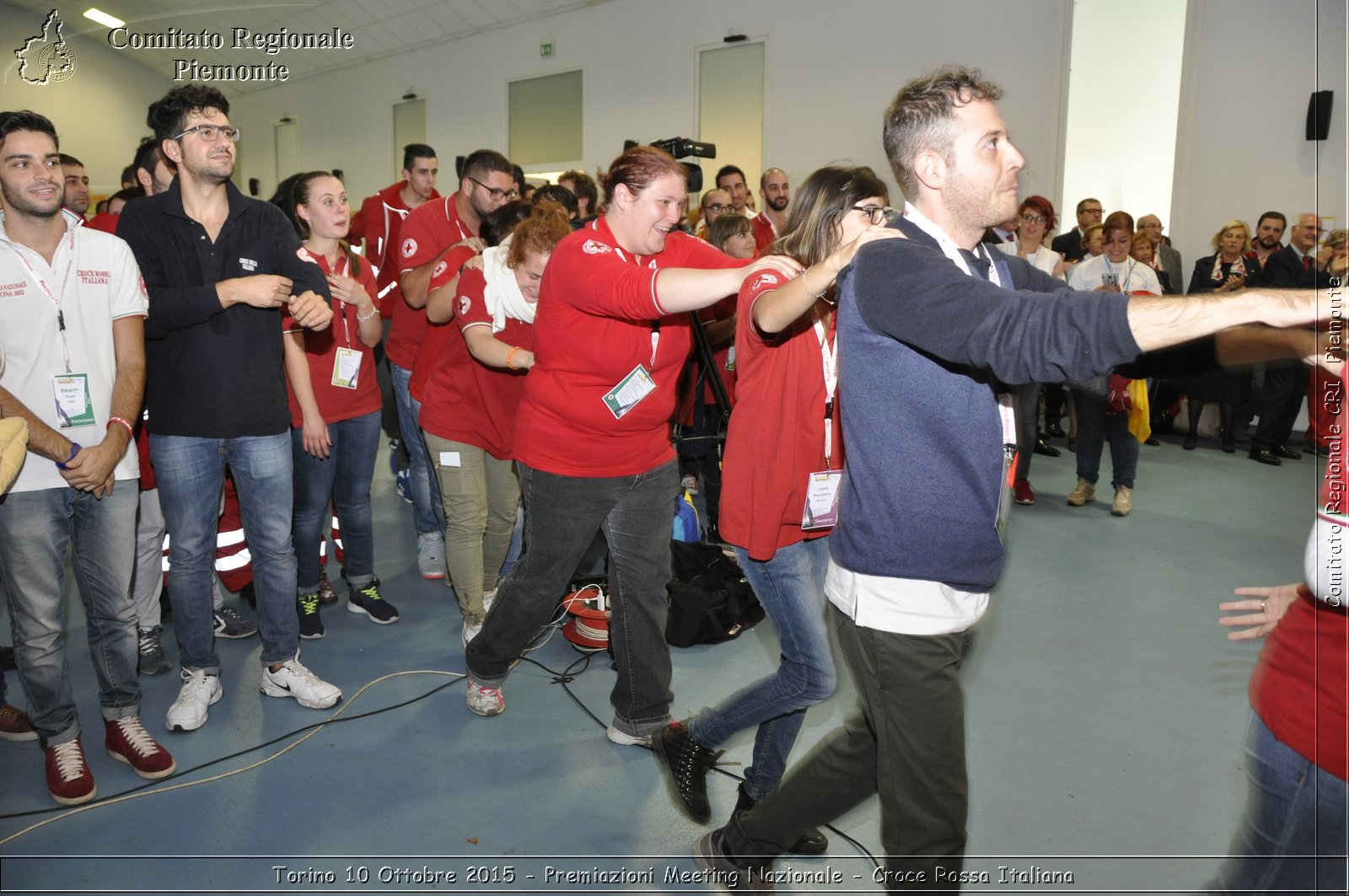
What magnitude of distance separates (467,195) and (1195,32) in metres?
7.42

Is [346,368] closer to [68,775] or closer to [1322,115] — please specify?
[68,775]

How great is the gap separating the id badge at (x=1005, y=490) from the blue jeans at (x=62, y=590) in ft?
7.79

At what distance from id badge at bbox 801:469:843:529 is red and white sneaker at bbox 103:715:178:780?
1.98 metres

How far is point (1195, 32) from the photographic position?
27.1 ft

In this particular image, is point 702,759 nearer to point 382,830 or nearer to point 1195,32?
point 382,830

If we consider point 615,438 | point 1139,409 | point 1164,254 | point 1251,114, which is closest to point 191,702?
point 615,438

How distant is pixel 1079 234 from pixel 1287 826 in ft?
26.7

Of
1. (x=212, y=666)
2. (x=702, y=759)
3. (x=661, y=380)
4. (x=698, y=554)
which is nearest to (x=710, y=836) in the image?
(x=702, y=759)

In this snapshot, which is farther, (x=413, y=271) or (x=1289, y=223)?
(x=1289, y=223)

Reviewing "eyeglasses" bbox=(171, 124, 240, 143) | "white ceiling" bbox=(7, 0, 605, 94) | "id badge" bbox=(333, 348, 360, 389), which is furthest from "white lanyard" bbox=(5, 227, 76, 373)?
"white ceiling" bbox=(7, 0, 605, 94)

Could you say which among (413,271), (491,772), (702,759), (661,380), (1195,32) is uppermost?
(1195,32)

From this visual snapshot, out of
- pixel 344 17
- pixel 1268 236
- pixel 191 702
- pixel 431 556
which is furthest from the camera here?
pixel 344 17

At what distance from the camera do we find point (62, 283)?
2.48 meters

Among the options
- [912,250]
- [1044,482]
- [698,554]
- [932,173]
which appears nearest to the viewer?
[912,250]
